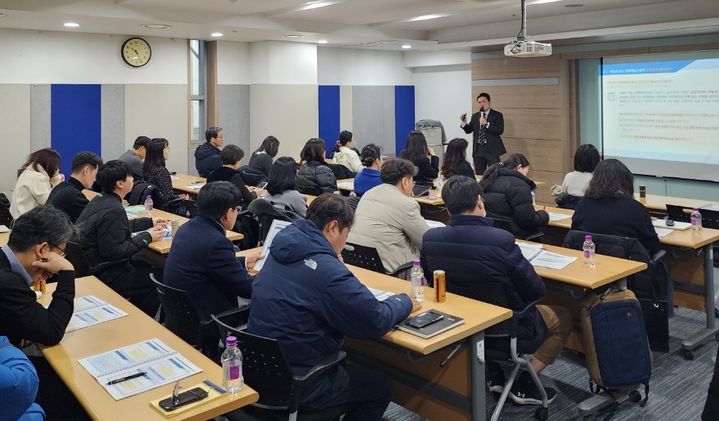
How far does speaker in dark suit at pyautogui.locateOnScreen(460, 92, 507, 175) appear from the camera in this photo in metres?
9.91

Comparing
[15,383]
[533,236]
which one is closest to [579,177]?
[533,236]

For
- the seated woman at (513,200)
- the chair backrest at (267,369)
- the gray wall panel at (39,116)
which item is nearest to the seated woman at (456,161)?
the seated woman at (513,200)

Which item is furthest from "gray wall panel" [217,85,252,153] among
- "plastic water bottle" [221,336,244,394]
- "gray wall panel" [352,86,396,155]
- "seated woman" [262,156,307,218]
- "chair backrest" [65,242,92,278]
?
"plastic water bottle" [221,336,244,394]

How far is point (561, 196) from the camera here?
5.79 meters

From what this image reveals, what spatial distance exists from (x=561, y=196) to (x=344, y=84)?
7.04 metres

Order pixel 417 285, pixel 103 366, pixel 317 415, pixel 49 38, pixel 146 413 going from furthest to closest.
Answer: pixel 49 38
pixel 417 285
pixel 317 415
pixel 103 366
pixel 146 413

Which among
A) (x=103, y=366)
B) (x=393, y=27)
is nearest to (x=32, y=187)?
(x=103, y=366)

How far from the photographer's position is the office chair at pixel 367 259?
3977 mm

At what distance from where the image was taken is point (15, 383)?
1833mm

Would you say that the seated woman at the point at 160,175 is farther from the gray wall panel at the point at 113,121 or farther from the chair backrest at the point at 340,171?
the gray wall panel at the point at 113,121

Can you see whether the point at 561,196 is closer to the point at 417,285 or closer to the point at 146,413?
the point at 417,285

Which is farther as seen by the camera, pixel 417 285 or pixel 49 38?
pixel 49 38

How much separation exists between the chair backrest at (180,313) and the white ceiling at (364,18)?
15.8 feet

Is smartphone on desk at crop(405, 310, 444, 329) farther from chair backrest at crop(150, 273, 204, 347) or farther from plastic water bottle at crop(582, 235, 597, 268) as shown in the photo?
plastic water bottle at crop(582, 235, 597, 268)
